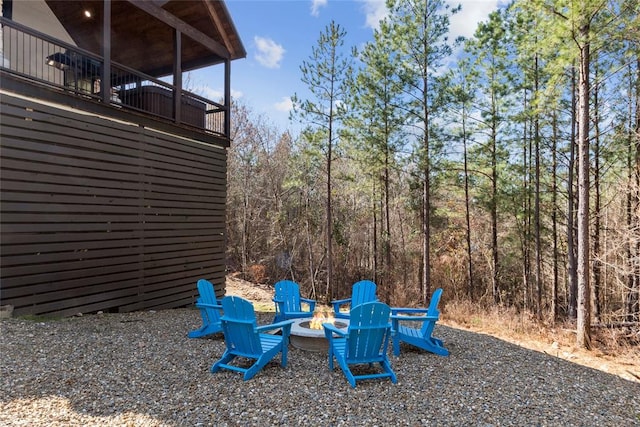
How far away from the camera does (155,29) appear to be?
24.9 ft

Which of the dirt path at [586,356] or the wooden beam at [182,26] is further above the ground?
the wooden beam at [182,26]

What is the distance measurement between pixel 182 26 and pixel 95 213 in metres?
4.00

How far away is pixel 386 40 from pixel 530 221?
621cm

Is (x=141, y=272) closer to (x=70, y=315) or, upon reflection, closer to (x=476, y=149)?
(x=70, y=315)

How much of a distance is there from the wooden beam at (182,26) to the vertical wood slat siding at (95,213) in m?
2.08

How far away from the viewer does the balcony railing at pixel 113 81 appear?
19.7ft

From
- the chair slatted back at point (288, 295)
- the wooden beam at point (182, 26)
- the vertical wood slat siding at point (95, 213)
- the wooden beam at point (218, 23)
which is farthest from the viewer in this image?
the wooden beam at point (218, 23)

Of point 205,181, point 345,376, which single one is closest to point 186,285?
point 205,181

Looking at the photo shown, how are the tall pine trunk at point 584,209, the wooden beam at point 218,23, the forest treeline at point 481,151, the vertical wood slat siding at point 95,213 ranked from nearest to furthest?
the vertical wood slat siding at point 95,213, the tall pine trunk at point 584,209, the wooden beam at point 218,23, the forest treeline at point 481,151

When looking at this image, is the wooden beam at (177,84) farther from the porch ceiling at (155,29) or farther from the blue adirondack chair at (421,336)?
the blue adirondack chair at (421,336)

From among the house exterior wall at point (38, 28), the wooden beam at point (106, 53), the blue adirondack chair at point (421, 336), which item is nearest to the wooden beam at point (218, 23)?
the wooden beam at point (106, 53)

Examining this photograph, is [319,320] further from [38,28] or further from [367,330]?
[38,28]

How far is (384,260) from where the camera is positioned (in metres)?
12.8

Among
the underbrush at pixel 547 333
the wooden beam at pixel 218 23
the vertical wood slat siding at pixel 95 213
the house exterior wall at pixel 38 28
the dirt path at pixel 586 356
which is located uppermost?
the wooden beam at pixel 218 23
